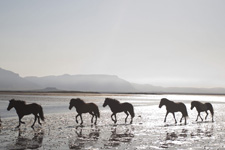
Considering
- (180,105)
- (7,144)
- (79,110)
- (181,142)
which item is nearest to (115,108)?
(79,110)

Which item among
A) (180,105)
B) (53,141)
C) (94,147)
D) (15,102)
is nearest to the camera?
(94,147)

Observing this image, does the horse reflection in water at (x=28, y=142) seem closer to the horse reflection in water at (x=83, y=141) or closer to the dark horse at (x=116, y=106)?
the horse reflection in water at (x=83, y=141)

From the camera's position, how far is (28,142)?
424 inches

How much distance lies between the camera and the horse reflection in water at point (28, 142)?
32.2 feet

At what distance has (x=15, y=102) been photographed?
643 inches

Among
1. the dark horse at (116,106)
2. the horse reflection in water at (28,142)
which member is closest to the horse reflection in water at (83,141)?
the horse reflection in water at (28,142)

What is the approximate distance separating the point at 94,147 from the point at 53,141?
205 centimetres

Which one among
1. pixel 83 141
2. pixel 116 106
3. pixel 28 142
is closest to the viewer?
pixel 28 142

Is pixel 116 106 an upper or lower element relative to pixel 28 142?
upper

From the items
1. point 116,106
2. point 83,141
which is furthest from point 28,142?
point 116,106

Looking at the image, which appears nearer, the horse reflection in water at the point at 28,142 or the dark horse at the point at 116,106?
the horse reflection in water at the point at 28,142

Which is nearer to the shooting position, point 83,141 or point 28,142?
point 28,142

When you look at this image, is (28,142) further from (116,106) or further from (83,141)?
(116,106)

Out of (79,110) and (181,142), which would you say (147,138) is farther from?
(79,110)
